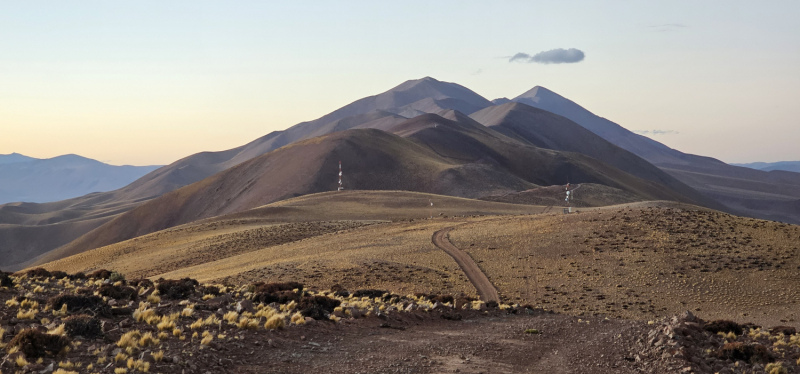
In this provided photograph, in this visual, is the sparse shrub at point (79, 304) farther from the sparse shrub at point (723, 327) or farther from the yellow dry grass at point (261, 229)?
the yellow dry grass at point (261, 229)

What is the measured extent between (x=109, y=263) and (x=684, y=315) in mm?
41086

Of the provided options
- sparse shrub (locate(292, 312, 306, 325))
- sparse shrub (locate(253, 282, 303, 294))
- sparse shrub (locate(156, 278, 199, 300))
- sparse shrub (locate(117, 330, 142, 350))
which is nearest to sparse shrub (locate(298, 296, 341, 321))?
sparse shrub (locate(292, 312, 306, 325))

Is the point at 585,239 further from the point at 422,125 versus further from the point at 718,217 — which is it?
the point at 422,125

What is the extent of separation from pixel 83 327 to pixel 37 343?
1.33 meters

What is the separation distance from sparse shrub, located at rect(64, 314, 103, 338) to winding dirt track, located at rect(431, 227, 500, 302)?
16205 millimetres

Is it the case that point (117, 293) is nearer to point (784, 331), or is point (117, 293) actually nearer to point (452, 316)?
point (452, 316)

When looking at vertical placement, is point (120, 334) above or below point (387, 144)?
below

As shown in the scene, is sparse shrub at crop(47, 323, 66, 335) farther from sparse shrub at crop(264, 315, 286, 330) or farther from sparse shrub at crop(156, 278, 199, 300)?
sparse shrub at crop(156, 278, 199, 300)

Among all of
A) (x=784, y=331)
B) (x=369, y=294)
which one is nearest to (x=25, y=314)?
(x=369, y=294)

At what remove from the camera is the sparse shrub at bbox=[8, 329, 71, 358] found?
9.93 m

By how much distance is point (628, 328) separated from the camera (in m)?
15.3

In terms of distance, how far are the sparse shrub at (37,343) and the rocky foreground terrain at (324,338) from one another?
2 cm

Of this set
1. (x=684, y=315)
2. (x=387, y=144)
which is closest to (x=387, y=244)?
(x=684, y=315)

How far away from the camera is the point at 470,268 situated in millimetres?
29906
